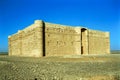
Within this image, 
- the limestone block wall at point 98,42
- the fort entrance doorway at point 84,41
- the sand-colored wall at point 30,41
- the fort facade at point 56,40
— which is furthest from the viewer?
the limestone block wall at point 98,42

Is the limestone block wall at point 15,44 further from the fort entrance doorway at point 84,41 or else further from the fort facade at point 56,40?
the fort entrance doorway at point 84,41

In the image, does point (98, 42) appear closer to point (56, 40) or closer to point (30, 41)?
point (56, 40)

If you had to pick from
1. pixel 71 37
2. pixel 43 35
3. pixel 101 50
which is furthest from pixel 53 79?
pixel 101 50

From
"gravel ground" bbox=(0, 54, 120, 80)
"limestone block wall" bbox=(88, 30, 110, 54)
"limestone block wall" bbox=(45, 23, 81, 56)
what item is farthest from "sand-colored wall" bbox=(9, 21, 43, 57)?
"limestone block wall" bbox=(88, 30, 110, 54)

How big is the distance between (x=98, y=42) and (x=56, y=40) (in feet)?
44.7

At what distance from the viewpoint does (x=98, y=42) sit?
35281 mm

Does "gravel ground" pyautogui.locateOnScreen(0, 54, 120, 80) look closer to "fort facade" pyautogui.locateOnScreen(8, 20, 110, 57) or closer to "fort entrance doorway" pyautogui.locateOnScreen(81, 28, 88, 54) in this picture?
"fort facade" pyautogui.locateOnScreen(8, 20, 110, 57)

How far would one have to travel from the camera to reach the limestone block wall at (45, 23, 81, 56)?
2527 cm

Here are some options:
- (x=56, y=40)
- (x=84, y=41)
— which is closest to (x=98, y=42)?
(x=84, y=41)

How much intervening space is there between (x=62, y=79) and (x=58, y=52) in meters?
18.6

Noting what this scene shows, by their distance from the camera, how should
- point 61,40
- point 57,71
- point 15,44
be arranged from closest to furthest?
point 57,71 → point 61,40 → point 15,44

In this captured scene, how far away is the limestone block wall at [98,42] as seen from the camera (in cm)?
3338

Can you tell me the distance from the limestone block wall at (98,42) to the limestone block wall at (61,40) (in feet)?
16.7

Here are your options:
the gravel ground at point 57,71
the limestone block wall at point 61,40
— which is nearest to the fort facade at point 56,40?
the limestone block wall at point 61,40
